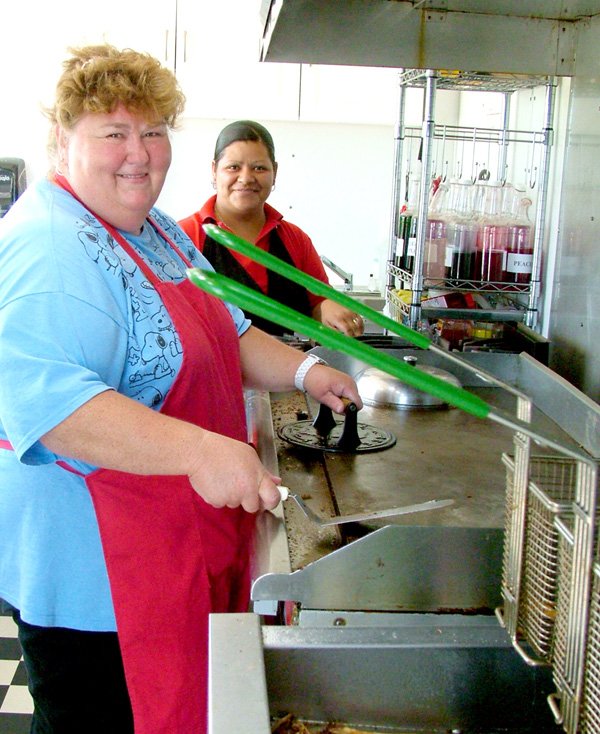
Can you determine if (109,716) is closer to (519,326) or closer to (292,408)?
(292,408)

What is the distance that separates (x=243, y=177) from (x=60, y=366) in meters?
1.28

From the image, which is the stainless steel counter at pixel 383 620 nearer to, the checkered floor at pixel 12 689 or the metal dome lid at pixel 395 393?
the metal dome lid at pixel 395 393

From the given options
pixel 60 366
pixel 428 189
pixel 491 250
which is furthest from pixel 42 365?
pixel 491 250

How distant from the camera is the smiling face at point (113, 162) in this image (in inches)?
44.1

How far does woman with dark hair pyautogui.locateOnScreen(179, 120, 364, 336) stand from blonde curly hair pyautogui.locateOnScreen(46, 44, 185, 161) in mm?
906

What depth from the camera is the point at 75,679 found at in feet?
3.81

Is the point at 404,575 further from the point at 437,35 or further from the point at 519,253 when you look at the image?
the point at 437,35

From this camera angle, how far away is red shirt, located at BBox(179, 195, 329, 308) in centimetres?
212

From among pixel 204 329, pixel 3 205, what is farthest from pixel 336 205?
pixel 204 329

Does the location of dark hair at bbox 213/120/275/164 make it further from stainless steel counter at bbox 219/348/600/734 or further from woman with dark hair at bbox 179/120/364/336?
stainless steel counter at bbox 219/348/600/734

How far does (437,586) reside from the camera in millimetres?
912

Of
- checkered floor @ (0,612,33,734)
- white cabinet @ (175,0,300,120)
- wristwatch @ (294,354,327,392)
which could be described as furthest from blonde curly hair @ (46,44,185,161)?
white cabinet @ (175,0,300,120)

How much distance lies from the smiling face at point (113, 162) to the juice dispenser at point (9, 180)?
2939mm

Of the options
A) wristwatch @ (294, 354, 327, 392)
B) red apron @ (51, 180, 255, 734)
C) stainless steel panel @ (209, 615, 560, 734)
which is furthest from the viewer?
wristwatch @ (294, 354, 327, 392)
